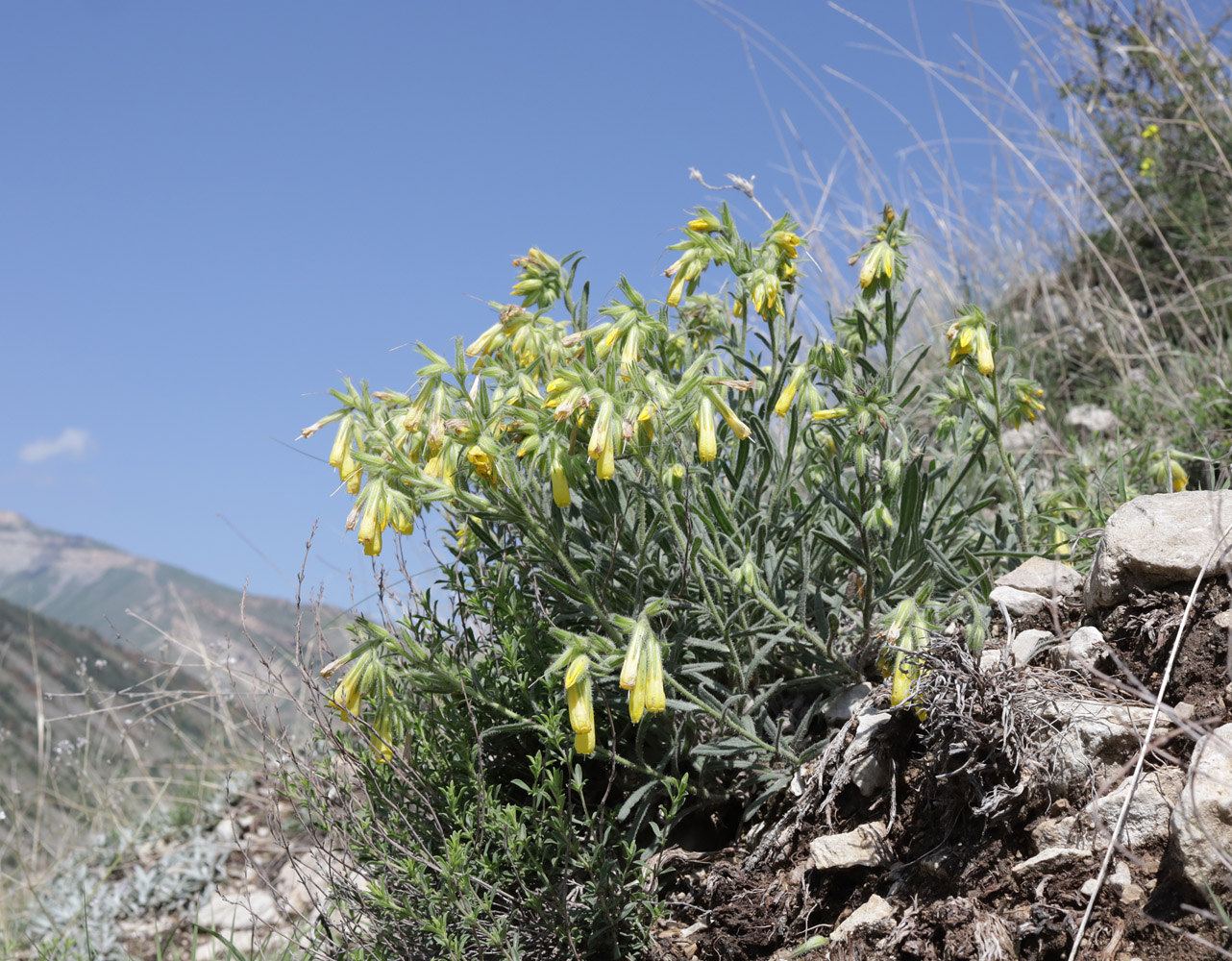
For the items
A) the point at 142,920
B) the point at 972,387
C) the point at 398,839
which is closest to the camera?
the point at 398,839

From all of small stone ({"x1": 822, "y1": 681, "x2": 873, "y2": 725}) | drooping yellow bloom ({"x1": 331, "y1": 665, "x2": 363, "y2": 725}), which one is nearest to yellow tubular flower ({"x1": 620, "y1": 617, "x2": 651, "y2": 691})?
drooping yellow bloom ({"x1": 331, "y1": 665, "x2": 363, "y2": 725})

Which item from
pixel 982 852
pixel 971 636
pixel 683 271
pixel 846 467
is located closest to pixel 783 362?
pixel 683 271

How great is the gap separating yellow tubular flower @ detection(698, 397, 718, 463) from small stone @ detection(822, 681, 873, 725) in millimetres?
846

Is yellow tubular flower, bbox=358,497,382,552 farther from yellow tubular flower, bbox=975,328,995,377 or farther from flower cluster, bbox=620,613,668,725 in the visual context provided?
yellow tubular flower, bbox=975,328,995,377

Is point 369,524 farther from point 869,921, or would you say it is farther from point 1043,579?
point 1043,579

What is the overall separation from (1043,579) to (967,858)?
80 cm

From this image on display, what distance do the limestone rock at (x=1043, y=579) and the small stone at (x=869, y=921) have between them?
870mm

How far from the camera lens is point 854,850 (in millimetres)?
2068

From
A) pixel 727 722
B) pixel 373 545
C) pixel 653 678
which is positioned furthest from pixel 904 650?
pixel 373 545

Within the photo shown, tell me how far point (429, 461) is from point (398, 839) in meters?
1.01

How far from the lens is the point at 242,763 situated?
201 inches

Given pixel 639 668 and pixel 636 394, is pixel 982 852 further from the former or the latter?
pixel 636 394

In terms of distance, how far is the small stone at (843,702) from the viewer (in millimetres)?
2407

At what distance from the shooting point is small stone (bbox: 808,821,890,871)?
6.72 feet
